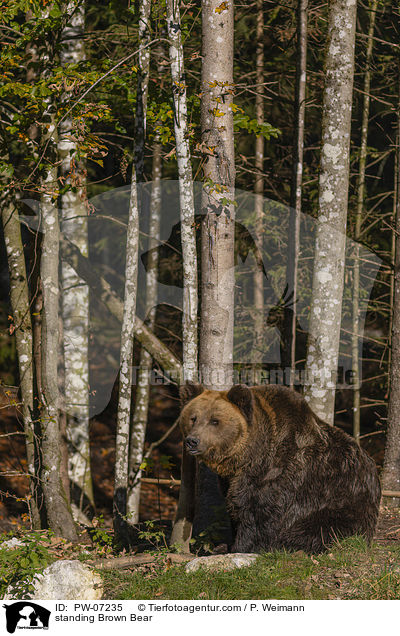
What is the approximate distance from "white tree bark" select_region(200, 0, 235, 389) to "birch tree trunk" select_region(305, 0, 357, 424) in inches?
51.7

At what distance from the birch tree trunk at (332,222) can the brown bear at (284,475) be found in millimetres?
1634

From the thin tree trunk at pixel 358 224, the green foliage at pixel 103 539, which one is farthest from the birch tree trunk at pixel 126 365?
the thin tree trunk at pixel 358 224

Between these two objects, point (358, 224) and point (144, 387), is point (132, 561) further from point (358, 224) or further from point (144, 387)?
point (358, 224)

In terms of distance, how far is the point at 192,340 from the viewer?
764cm

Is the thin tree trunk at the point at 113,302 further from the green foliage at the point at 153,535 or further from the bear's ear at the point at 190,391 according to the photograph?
the bear's ear at the point at 190,391

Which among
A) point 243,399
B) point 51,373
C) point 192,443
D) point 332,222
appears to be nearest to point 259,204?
point 332,222

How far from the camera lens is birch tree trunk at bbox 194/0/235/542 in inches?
293

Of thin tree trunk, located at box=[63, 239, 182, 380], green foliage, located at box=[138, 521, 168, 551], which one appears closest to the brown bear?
green foliage, located at box=[138, 521, 168, 551]

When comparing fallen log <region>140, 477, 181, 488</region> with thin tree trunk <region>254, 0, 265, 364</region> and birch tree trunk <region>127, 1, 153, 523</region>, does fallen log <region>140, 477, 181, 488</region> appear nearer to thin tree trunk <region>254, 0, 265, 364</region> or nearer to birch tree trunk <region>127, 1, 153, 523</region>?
birch tree trunk <region>127, 1, 153, 523</region>

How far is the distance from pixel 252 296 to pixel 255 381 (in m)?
2.73

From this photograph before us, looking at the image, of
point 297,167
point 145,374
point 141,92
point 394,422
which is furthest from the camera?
point 145,374

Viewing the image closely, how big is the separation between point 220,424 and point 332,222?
3190 millimetres

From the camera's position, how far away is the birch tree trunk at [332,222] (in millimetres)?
8336

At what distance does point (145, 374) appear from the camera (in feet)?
39.4
